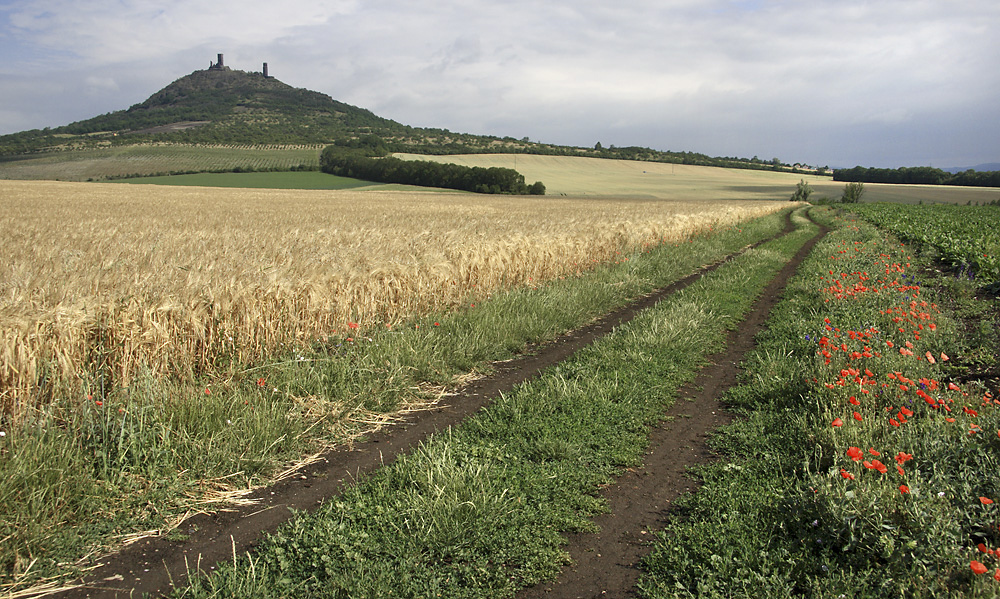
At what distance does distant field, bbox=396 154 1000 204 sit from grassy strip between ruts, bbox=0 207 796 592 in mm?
60449

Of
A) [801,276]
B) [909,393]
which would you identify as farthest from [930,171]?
[909,393]

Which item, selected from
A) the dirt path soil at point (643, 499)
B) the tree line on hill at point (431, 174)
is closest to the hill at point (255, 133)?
the tree line on hill at point (431, 174)

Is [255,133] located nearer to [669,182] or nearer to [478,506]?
[669,182]

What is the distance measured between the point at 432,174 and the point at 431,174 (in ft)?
0.43

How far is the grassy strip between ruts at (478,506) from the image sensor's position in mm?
2926

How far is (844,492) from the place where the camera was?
3205mm

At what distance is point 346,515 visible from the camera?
3426mm

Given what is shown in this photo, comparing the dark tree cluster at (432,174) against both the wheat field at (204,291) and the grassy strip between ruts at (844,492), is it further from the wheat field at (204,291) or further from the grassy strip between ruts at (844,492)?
the grassy strip between ruts at (844,492)

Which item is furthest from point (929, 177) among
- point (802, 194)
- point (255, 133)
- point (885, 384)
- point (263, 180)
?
point (255, 133)

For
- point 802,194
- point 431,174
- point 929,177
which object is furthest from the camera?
point 929,177

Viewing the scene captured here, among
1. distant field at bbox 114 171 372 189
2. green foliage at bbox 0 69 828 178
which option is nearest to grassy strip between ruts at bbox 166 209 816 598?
distant field at bbox 114 171 372 189

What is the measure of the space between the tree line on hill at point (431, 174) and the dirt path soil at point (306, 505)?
208 feet

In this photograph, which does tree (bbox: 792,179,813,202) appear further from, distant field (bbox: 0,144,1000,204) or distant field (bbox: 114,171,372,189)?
distant field (bbox: 114,171,372,189)

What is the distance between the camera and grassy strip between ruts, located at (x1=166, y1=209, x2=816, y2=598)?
115 inches
